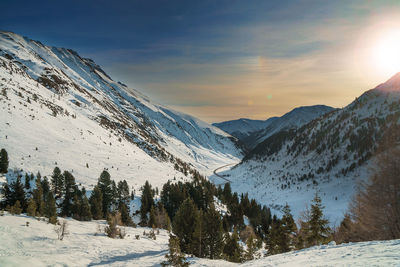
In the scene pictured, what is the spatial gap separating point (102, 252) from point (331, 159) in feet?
484

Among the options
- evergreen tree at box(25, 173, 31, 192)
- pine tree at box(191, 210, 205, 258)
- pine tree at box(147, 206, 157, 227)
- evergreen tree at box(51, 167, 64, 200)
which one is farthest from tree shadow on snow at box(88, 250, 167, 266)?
evergreen tree at box(25, 173, 31, 192)

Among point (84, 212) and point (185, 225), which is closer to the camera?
point (185, 225)

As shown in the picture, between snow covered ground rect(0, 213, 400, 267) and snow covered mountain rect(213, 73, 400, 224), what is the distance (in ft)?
248

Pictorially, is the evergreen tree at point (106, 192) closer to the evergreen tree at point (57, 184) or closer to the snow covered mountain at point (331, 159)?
the evergreen tree at point (57, 184)

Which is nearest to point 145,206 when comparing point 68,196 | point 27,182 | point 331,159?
point 68,196

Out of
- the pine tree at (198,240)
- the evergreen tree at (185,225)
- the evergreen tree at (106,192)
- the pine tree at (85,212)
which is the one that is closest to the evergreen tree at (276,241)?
the pine tree at (198,240)

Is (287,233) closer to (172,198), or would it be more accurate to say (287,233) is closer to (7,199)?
(172,198)

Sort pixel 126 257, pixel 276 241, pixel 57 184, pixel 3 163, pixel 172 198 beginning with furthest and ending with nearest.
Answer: pixel 172 198 → pixel 57 184 → pixel 3 163 → pixel 276 241 → pixel 126 257

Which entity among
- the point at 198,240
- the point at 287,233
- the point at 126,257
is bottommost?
the point at 287,233

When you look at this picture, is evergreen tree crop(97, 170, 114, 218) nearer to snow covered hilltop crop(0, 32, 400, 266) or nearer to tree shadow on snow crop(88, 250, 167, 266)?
snow covered hilltop crop(0, 32, 400, 266)

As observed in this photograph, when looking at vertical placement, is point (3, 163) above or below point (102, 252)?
above

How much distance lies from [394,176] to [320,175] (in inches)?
4843

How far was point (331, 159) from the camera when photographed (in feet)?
432

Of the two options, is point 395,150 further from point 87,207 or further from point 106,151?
point 106,151
